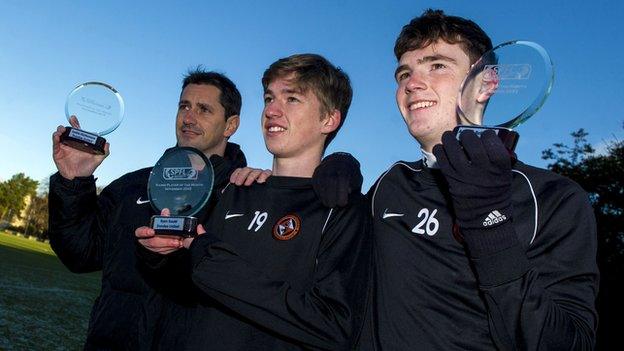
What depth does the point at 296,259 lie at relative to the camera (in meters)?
2.52

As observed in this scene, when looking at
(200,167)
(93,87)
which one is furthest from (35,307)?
(200,167)

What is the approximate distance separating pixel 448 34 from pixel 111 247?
2.66 metres

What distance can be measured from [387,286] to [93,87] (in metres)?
3.14

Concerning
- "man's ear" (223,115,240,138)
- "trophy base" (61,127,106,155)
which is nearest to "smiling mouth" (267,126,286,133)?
"trophy base" (61,127,106,155)

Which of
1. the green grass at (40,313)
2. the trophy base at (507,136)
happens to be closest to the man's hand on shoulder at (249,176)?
the trophy base at (507,136)

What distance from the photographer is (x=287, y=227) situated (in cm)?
261

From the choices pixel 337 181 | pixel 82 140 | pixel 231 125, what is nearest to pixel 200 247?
pixel 337 181

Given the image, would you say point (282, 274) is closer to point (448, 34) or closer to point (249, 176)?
point (249, 176)

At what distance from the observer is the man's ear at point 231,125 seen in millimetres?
4801

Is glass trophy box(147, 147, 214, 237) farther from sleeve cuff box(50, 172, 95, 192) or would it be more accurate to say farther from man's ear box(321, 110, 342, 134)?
sleeve cuff box(50, 172, 95, 192)

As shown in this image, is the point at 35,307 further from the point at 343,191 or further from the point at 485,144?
the point at 485,144

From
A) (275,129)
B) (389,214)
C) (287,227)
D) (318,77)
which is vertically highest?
(318,77)

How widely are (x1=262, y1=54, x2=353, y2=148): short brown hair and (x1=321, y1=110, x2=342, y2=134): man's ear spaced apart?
3 cm

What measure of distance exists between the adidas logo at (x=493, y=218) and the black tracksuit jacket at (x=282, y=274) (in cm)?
75
